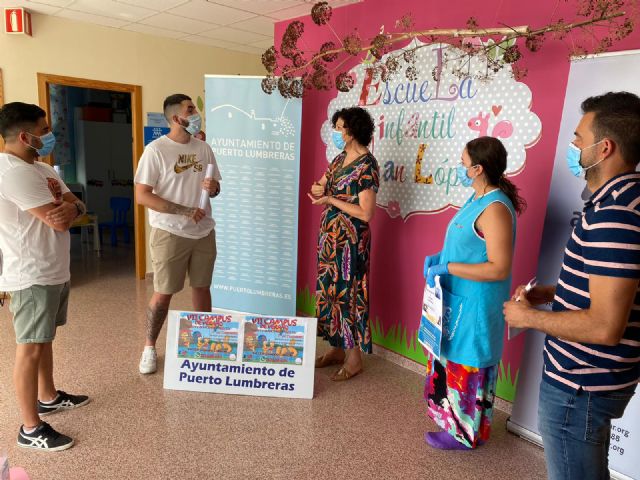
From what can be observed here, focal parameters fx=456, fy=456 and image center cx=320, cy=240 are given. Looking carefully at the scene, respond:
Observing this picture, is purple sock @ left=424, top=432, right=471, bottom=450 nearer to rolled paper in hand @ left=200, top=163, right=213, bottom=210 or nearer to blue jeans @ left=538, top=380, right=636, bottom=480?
blue jeans @ left=538, top=380, right=636, bottom=480

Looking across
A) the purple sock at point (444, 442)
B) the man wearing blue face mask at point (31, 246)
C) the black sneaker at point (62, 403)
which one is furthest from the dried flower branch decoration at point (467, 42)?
the black sneaker at point (62, 403)

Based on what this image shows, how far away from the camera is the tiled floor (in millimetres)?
2068

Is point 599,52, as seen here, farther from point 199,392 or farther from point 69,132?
point 69,132

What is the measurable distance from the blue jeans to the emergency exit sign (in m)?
4.89

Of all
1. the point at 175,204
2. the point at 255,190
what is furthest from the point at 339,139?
the point at 255,190

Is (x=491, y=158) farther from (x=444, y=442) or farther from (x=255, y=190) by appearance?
(x=255, y=190)

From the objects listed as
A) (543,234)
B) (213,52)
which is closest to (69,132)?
(213,52)

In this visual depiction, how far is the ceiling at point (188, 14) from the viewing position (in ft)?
12.1

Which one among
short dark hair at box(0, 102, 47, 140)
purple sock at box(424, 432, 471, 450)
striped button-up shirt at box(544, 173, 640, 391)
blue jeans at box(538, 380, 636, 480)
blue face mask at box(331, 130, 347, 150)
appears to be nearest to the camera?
striped button-up shirt at box(544, 173, 640, 391)

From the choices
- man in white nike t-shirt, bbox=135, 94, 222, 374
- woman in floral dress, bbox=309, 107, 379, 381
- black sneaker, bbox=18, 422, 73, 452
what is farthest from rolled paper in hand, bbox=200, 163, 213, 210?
black sneaker, bbox=18, 422, 73, 452

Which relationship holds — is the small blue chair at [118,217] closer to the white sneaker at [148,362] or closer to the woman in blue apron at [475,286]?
the white sneaker at [148,362]

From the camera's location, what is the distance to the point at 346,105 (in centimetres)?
353

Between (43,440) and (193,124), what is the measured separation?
1.86m

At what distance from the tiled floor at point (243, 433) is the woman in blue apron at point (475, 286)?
0.93 ft
